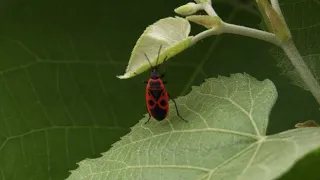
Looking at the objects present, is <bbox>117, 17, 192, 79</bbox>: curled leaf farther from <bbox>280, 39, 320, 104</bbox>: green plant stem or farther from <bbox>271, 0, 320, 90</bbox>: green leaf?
<bbox>271, 0, 320, 90</bbox>: green leaf

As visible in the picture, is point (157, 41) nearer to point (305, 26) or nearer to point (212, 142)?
point (212, 142)

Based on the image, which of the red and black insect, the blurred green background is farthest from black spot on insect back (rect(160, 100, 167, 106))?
the blurred green background

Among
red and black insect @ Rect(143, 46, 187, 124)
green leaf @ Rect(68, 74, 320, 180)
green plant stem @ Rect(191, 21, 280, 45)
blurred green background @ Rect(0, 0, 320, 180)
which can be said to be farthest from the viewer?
blurred green background @ Rect(0, 0, 320, 180)

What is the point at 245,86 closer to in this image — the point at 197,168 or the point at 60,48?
the point at 197,168

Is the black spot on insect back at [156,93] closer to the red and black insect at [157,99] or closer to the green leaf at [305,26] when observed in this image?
the red and black insect at [157,99]

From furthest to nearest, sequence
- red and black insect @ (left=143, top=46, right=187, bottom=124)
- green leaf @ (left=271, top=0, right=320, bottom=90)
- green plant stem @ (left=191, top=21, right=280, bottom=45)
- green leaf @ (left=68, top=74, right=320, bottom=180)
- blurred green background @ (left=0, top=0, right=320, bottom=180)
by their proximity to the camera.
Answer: blurred green background @ (left=0, top=0, right=320, bottom=180) → green leaf @ (left=271, top=0, right=320, bottom=90) → red and black insect @ (left=143, top=46, right=187, bottom=124) → green plant stem @ (left=191, top=21, right=280, bottom=45) → green leaf @ (left=68, top=74, right=320, bottom=180)

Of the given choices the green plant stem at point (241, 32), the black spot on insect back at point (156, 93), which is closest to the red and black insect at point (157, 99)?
the black spot on insect back at point (156, 93)
